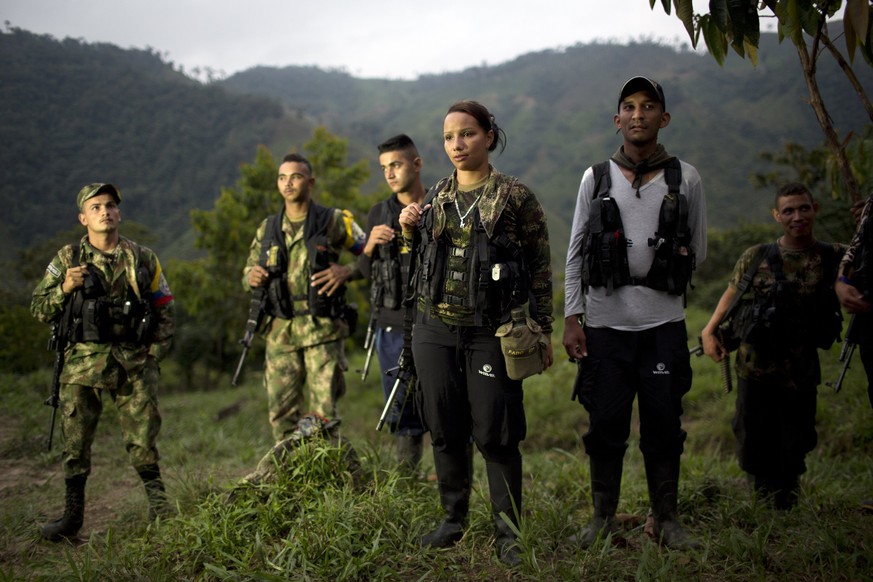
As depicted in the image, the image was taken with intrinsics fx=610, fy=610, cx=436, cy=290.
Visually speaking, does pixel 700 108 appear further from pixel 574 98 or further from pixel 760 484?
pixel 760 484

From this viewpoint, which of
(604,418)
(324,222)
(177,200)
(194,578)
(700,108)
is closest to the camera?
(194,578)

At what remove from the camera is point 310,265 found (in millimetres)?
4402

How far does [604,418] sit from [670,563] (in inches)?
28.2

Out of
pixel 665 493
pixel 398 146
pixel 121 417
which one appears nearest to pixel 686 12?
pixel 398 146

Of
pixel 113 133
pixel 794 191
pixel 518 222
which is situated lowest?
pixel 518 222

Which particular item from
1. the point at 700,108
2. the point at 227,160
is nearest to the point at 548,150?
the point at 700,108

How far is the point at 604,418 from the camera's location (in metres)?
3.13

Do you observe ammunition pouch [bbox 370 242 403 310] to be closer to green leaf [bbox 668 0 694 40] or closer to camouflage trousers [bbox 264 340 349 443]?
camouflage trousers [bbox 264 340 349 443]

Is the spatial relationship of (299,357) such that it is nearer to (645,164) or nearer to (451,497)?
(451,497)

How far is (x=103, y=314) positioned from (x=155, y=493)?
123 cm

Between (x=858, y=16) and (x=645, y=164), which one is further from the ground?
(x=858, y=16)

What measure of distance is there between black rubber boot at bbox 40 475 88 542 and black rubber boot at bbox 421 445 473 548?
2374mm

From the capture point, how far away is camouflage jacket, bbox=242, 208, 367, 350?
14.4 feet

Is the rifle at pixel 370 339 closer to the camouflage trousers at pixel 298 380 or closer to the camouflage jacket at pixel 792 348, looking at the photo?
the camouflage trousers at pixel 298 380
